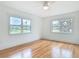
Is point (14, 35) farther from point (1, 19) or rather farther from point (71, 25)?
point (71, 25)

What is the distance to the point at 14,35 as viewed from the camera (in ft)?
14.5

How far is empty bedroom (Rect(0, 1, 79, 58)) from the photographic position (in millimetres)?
3344

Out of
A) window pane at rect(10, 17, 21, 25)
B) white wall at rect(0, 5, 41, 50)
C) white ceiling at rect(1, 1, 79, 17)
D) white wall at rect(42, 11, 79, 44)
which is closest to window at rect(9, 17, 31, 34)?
window pane at rect(10, 17, 21, 25)

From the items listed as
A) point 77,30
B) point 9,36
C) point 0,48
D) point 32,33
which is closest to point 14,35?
point 9,36

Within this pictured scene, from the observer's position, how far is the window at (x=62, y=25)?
17.8 feet

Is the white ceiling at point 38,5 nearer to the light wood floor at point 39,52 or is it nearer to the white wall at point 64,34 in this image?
the white wall at point 64,34

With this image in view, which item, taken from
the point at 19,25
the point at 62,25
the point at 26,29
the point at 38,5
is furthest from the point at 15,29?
the point at 62,25

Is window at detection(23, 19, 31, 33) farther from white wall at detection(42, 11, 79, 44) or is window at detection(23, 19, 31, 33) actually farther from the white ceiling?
white wall at detection(42, 11, 79, 44)

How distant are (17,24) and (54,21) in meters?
3.28

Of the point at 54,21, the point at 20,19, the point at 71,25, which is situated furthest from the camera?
the point at 54,21

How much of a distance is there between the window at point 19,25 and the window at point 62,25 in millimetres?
2259

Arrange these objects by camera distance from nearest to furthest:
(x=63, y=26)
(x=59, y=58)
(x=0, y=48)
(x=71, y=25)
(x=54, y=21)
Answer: (x=59, y=58)
(x=0, y=48)
(x=71, y=25)
(x=63, y=26)
(x=54, y=21)

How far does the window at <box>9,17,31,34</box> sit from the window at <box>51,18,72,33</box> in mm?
2259

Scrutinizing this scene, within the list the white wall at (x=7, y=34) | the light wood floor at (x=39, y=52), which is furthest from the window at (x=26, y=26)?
the light wood floor at (x=39, y=52)
